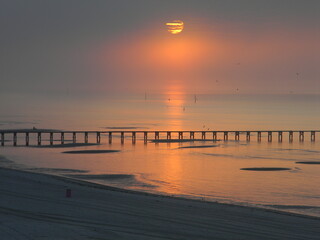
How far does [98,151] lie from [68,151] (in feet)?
10.7

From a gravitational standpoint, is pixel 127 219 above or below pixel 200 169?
above

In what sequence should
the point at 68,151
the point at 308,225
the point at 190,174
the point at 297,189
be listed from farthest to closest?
the point at 68,151 < the point at 190,174 < the point at 297,189 < the point at 308,225

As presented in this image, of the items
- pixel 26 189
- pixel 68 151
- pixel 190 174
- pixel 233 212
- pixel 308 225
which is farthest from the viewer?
pixel 68 151

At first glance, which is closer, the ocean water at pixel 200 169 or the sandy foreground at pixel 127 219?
the sandy foreground at pixel 127 219

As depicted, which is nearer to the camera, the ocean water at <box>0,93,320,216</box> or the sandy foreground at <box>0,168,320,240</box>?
the sandy foreground at <box>0,168,320,240</box>

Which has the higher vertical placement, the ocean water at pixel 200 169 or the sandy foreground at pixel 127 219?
the sandy foreground at pixel 127 219

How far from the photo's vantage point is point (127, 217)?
66.2 ft

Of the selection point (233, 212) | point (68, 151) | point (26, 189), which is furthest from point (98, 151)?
point (233, 212)

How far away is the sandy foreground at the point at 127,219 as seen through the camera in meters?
17.3

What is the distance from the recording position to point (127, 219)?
19766 millimetres

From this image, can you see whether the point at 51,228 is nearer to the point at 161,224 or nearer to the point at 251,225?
the point at 161,224

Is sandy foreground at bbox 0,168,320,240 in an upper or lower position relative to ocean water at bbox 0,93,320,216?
upper

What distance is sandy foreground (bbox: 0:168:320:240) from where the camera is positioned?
56.7ft

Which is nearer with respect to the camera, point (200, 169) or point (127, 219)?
point (127, 219)
